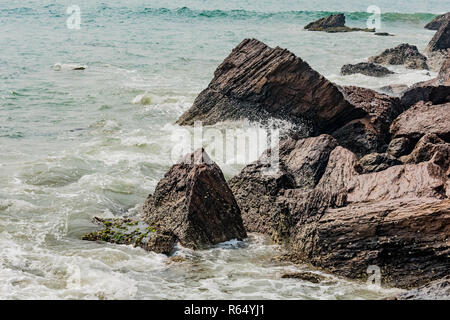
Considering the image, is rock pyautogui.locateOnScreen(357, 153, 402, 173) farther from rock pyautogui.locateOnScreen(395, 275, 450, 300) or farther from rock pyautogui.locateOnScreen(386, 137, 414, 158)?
rock pyautogui.locateOnScreen(395, 275, 450, 300)

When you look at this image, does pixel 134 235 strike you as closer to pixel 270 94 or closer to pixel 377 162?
pixel 377 162

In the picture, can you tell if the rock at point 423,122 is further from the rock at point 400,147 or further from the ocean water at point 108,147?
the ocean water at point 108,147

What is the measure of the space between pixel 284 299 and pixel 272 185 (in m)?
3.04

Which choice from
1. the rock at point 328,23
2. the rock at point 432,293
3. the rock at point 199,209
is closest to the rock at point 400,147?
the rock at point 199,209

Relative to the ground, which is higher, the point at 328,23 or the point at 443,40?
the point at 328,23

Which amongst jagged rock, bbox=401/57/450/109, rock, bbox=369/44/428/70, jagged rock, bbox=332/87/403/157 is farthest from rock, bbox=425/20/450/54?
jagged rock, bbox=332/87/403/157

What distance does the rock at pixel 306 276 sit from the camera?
8812 mm

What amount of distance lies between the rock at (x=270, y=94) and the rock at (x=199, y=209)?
15.4 feet

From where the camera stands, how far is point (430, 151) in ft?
38.3

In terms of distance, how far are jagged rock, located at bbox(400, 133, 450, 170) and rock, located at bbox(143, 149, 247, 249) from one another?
146 inches

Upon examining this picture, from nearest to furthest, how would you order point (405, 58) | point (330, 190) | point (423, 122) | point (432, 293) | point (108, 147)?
point (432, 293)
point (330, 190)
point (423, 122)
point (108, 147)
point (405, 58)

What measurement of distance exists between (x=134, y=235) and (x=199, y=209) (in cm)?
125

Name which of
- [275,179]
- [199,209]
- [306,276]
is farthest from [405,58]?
[306,276]
